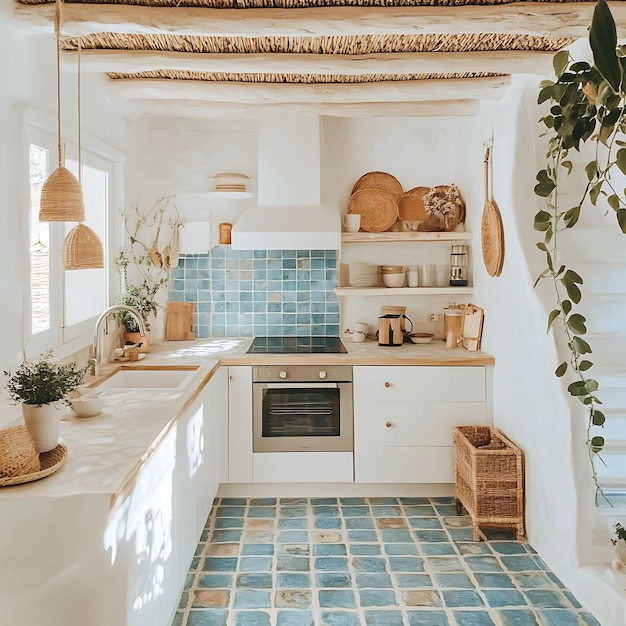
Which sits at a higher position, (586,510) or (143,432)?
(143,432)

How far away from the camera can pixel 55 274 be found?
303cm

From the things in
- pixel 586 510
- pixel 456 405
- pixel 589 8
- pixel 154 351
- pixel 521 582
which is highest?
pixel 589 8

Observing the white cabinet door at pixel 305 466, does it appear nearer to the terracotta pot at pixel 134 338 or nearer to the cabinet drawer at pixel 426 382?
the cabinet drawer at pixel 426 382

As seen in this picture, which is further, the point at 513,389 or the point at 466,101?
the point at 466,101

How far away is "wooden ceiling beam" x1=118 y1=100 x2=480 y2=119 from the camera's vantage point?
3990mm

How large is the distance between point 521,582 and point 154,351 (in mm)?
2576

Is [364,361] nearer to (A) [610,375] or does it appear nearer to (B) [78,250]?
(A) [610,375]

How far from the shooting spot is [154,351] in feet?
13.7

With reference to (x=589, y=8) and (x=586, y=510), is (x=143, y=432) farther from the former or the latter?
(x=589, y=8)

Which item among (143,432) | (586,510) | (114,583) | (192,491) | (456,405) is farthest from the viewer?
(456,405)

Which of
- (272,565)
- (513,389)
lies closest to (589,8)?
(513,389)

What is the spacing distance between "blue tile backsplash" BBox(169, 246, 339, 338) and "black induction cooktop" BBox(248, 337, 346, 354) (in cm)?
12

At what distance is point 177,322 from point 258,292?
632 mm

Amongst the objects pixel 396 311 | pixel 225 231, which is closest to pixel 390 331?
pixel 396 311
